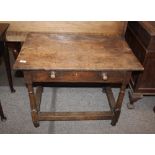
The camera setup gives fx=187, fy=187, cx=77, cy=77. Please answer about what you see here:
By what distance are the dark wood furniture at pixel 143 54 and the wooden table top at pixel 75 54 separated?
0.18 meters

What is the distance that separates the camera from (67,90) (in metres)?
2.02

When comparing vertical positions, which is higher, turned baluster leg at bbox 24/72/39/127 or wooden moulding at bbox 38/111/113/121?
turned baluster leg at bbox 24/72/39/127

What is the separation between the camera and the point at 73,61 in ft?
4.00

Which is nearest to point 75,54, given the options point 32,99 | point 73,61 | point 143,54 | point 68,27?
point 73,61

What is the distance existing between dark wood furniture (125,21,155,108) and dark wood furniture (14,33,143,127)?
188 mm

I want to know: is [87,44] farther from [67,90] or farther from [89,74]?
[67,90]

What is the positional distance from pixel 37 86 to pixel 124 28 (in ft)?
3.63

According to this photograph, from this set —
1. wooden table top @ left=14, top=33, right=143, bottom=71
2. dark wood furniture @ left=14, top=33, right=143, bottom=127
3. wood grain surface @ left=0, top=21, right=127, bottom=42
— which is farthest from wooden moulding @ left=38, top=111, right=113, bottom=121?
wood grain surface @ left=0, top=21, right=127, bottom=42

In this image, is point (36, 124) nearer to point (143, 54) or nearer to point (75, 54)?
point (75, 54)

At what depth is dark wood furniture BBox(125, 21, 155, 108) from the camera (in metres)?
1.44

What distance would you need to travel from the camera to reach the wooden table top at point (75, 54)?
1173 mm

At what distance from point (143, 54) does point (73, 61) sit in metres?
0.64

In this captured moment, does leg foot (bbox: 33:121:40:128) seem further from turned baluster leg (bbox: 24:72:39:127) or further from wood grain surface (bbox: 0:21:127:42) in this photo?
wood grain surface (bbox: 0:21:127:42)

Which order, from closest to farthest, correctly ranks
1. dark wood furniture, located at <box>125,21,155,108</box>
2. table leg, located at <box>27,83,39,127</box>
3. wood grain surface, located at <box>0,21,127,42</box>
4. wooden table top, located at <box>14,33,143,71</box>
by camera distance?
wooden table top, located at <box>14,33,143,71</box> → table leg, located at <box>27,83,39,127</box> → dark wood furniture, located at <box>125,21,155,108</box> → wood grain surface, located at <box>0,21,127,42</box>
